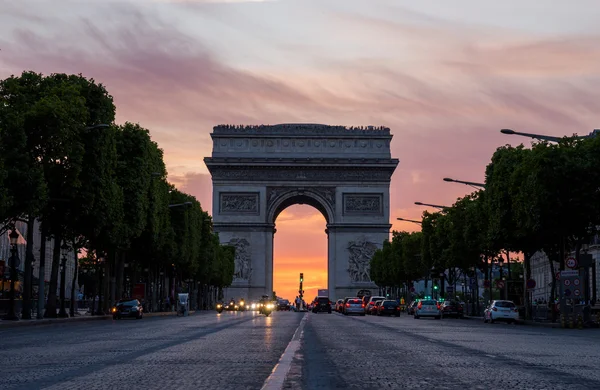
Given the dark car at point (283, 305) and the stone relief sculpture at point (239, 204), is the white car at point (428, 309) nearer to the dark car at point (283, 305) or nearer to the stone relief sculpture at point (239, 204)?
the stone relief sculpture at point (239, 204)

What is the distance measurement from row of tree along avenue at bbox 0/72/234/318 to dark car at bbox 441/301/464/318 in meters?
22.1

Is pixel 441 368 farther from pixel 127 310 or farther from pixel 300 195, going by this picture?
pixel 300 195

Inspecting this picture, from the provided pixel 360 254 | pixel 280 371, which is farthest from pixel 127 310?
pixel 360 254

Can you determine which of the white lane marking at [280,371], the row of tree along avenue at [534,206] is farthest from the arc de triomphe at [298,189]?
the white lane marking at [280,371]

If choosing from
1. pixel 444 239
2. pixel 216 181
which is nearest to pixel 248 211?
pixel 216 181

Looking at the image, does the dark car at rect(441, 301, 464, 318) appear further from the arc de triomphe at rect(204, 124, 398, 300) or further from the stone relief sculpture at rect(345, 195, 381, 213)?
the stone relief sculpture at rect(345, 195, 381, 213)

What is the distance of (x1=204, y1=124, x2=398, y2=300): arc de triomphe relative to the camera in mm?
141750

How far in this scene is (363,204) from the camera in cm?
14238

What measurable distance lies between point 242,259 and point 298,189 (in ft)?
38.4

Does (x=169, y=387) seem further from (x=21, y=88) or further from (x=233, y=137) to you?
(x=233, y=137)

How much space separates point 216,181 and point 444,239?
177ft

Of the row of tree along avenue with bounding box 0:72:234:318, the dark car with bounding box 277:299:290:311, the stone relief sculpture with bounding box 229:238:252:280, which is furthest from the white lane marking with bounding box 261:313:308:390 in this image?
the dark car with bounding box 277:299:290:311

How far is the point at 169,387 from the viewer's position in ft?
43.1

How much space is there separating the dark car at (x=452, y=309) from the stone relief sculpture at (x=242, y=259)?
197ft
